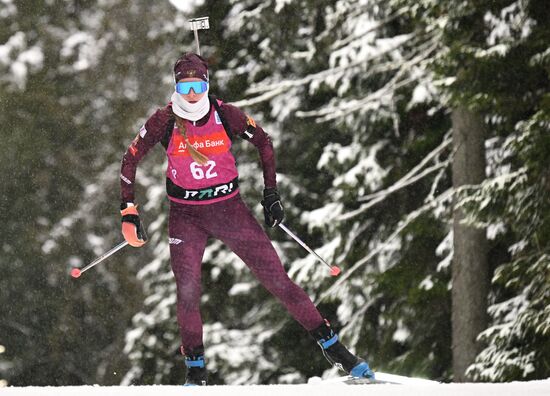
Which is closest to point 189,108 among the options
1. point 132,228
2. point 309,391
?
point 132,228

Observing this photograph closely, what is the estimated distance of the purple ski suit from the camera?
629 centimetres

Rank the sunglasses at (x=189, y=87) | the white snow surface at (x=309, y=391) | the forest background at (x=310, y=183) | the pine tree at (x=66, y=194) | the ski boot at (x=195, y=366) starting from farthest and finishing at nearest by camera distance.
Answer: the pine tree at (x=66, y=194) < the forest background at (x=310, y=183) < the ski boot at (x=195, y=366) < the sunglasses at (x=189, y=87) < the white snow surface at (x=309, y=391)

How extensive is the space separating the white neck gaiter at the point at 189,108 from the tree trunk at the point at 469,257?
7277 millimetres

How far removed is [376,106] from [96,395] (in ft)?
35.7

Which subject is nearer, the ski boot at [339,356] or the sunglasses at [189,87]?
the sunglasses at [189,87]

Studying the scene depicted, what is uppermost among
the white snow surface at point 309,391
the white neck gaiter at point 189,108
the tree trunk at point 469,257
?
the tree trunk at point 469,257

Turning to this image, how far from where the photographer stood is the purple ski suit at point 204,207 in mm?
6285

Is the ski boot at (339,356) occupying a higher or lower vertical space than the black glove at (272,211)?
lower

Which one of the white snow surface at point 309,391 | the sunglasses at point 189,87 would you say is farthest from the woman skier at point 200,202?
the white snow surface at point 309,391

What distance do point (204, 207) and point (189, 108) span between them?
55 cm

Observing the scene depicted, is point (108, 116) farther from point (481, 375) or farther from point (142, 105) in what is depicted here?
point (481, 375)

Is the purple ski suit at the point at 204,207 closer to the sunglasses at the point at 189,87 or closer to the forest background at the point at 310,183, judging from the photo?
the sunglasses at the point at 189,87

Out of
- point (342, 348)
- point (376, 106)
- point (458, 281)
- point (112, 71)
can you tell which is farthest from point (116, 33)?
point (342, 348)

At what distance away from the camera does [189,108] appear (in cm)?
619
